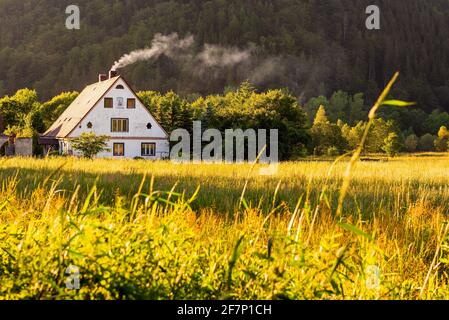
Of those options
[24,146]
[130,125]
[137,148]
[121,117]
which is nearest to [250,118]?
[137,148]

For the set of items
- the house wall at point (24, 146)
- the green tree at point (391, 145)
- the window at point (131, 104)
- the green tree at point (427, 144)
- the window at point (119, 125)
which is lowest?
the green tree at point (427, 144)

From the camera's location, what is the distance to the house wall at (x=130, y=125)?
45.2 meters

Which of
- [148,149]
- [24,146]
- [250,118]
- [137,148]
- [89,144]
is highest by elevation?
[250,118]

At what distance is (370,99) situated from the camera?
19950 centimetres

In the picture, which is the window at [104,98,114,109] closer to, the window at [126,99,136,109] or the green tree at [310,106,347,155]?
the window at [126,99,136,109]

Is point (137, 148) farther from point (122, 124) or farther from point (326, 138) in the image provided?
point (326, 138)

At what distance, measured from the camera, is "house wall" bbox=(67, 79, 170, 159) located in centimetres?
4519

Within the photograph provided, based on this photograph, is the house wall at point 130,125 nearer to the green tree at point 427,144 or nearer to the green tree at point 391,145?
the green tree at point 391,145

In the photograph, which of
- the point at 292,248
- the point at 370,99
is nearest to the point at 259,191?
the point at 292,248

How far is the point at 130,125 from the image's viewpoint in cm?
4619

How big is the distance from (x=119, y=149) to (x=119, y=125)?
188 cm

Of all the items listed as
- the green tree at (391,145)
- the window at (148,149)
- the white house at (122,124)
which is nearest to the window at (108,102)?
the white house at (122,124)
